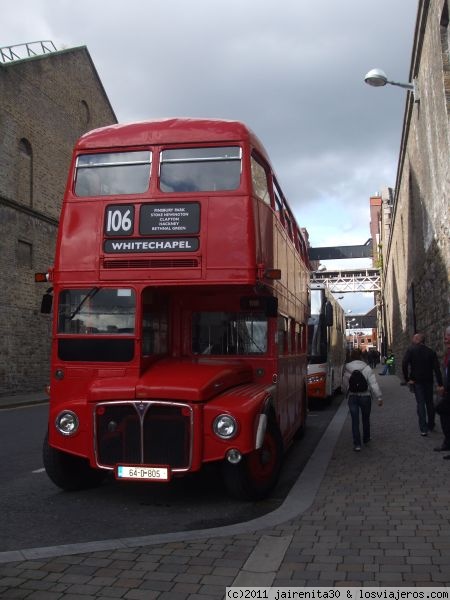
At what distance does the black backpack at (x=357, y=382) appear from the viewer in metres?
9.27

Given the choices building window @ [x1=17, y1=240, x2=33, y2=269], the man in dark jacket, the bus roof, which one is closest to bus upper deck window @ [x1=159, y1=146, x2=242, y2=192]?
the bus roof

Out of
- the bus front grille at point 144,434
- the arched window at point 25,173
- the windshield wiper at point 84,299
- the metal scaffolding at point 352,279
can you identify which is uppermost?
the metal scaffolding at point 352,279

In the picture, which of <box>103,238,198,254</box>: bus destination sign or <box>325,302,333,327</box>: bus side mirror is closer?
<box>103,238,198,254</box>: bus destination sign

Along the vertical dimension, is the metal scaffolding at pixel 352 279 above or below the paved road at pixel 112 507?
above

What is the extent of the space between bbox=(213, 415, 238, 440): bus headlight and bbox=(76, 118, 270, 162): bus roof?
10.4 ft

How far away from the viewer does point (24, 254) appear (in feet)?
87.2

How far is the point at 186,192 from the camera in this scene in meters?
6.87

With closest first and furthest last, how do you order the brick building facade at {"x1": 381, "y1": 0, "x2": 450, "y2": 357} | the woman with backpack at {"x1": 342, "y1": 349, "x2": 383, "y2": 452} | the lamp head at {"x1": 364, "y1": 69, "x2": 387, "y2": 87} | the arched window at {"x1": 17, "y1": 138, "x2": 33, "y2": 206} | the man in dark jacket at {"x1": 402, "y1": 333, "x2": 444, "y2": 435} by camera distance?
the woman with backpack at {"x1": 342, "y1": 349, "x2": 383, "y2": 452} → the man in dark jacket at {"x1": 402, "y1": 333, "x2": 444, "y2": 435} → the brick building facade at {"x1": 381, "y1": 0, "x2": 450, "y2": 357} → the lamp head at {"x1": 364, "y1": 69, "x2": 387, "y2": 87} → the arched window at {"x1": 17, "y1": 138, "x2": 33, "y2": 206}

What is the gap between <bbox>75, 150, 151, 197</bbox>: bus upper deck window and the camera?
23.1 feet

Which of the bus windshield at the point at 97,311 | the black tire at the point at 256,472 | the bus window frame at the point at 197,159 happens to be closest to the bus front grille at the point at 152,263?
the bus windshield at the point at 97,311

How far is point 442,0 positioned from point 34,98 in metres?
21.3

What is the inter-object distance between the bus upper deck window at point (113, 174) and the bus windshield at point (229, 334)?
5.92 feet

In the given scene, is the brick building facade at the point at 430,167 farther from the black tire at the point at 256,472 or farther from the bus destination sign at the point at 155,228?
the black tire at the point at 256,472

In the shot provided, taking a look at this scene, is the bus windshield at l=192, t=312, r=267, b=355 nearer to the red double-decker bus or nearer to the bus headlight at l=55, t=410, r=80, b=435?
the red double-decker bus
